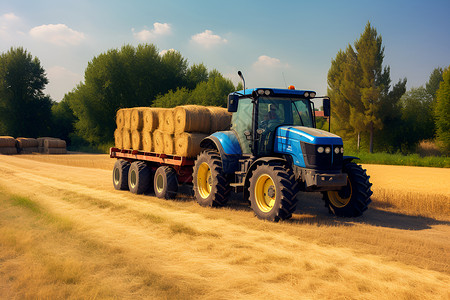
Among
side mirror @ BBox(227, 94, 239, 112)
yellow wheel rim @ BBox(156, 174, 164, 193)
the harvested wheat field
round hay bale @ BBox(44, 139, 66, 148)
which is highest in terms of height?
side mirror @ BBox(227, 94, 239, 112)

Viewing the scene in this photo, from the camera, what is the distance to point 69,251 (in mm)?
5719

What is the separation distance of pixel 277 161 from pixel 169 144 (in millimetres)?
3939

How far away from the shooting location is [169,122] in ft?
36.3

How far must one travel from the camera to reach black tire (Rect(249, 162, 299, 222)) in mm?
7449

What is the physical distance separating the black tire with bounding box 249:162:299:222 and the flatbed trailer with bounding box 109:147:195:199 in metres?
2.89

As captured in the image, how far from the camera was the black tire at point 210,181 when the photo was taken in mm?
9156

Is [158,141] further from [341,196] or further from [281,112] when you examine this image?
[341,196]

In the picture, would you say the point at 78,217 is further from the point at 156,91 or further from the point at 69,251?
the point at 156,91

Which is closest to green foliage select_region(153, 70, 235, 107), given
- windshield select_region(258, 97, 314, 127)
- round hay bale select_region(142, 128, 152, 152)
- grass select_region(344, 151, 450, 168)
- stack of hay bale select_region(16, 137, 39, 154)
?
stack of hay bale select_region(16, 137, 39, 154)

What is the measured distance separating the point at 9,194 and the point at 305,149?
28.0 ft

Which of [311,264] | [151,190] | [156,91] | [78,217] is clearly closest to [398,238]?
[311,264]

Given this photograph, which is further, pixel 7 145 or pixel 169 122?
pixel 7 145

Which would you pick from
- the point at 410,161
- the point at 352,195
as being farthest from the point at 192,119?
the point at 410,161

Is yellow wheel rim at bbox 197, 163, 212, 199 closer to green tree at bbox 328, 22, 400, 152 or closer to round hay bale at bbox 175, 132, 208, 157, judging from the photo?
round hay bale at bbox 175, 132, 208, 157
